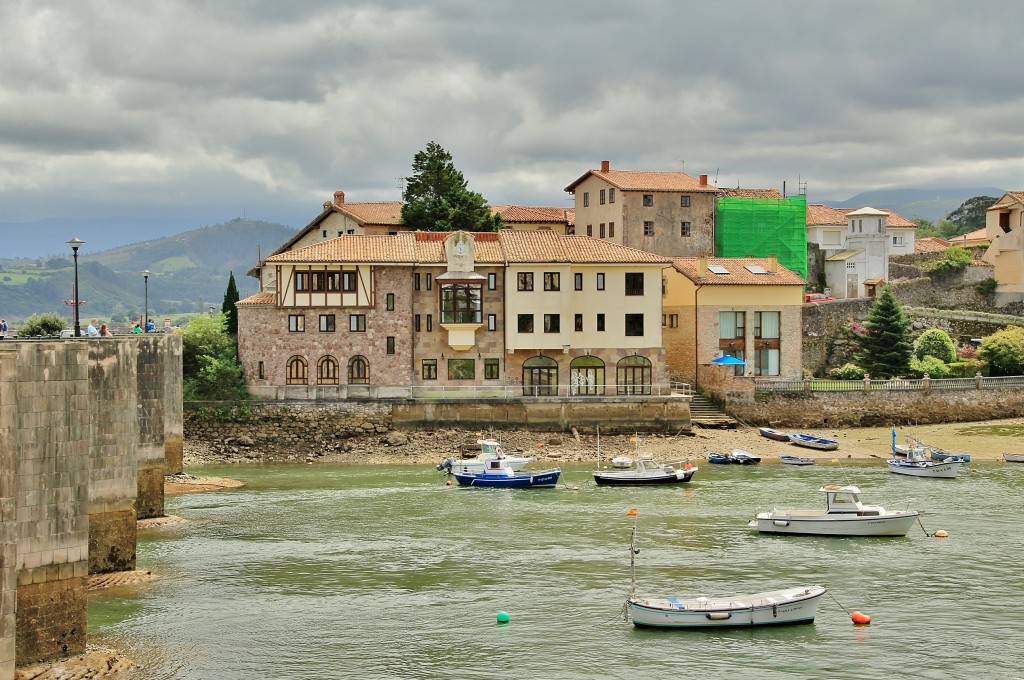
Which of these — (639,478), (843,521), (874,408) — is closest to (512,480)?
(639,478)

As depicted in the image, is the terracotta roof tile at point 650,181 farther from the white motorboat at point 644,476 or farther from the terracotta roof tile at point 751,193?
the white motorboat at point 644,476

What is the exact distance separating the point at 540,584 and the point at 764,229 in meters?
58.7

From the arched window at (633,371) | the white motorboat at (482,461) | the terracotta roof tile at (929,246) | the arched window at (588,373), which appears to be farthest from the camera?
the terracotta roof tile at (929,246)

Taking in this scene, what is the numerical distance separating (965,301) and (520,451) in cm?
4745

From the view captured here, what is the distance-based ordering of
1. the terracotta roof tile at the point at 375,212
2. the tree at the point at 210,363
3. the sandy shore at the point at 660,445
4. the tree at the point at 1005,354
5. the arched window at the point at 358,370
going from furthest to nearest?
the terracotta roof tile at the point at 375,212, the tree at the point at 1005,354, the arched window at the point at 358,370, the tree at the point at 210,363, the sandy shore at the point at 660,445

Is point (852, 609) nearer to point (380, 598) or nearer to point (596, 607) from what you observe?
point (596, 607)

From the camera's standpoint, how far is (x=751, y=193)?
9688 cm

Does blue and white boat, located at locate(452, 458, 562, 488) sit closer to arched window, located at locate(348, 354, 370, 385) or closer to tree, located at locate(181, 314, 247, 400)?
arched window, located at locate(348, 354, 370, 385)

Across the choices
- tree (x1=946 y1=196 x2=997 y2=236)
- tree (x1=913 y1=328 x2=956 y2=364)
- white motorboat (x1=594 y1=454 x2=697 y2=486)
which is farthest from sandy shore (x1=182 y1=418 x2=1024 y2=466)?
tree (x1=946 y1=196 x2=997 y2=236)

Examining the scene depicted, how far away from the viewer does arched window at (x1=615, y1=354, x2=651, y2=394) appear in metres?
74.9

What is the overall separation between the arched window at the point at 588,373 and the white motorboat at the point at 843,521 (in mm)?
28177

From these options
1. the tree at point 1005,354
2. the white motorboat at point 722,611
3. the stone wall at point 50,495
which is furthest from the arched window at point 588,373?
the stone wall at point 50,495

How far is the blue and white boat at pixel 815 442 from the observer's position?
222ft

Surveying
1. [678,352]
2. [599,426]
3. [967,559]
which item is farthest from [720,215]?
[967,559]
